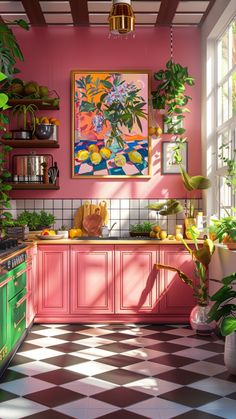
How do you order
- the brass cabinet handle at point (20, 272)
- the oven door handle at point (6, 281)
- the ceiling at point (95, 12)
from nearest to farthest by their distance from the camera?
the oven door handle at point (6, 281) → the brass cabinet handle at point (20, 272) → the ceiling at point (95, 12)

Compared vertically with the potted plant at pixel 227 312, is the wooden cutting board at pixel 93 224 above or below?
above

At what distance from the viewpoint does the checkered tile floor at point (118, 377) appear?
A: 3.15m

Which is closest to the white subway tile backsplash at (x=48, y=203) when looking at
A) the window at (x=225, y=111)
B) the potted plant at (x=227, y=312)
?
the window at (x=225, y=111)

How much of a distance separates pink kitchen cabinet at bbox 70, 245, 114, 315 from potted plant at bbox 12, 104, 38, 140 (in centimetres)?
123

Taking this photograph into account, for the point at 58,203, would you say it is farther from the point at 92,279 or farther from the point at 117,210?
the point at 92,279

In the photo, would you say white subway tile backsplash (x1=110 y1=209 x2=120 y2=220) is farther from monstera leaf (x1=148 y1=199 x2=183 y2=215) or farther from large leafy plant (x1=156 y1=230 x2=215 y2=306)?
large leafy plant (x1=156 y1=230 x2=215 y2=306)

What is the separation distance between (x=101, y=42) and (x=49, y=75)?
0.63m

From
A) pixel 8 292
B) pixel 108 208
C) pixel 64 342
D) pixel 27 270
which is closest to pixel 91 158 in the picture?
pixel 108 208

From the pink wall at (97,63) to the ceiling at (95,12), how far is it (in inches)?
5.8

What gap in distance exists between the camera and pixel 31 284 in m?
5.23

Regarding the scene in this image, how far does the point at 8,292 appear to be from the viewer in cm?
393

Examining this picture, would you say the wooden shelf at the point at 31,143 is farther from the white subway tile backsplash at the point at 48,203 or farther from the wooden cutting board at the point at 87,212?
the wooden cutting board at the point at 87,212

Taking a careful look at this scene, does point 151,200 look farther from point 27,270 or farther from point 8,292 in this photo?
point 8,292

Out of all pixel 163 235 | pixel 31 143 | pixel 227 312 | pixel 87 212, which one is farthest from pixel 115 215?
pixel 227 312
